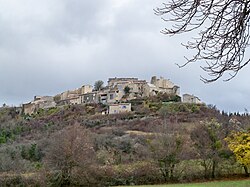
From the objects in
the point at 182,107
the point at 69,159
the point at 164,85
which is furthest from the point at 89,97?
the point at 69,159

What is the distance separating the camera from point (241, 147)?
22.7m

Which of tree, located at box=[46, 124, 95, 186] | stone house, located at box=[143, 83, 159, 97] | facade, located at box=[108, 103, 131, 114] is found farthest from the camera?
stone house, located at box=[143, 83, 159, 97]

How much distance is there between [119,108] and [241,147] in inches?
1235

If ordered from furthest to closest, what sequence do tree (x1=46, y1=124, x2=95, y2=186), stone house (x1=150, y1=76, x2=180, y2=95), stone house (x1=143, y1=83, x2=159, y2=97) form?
stone house (x1=150, y1=76, x2=180, y2=95)
stone house (x1=143, y1=83, x2=159, y2=97)
tree (x1=46, y1=124, x2=95, y2=186)

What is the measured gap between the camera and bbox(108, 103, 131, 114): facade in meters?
52.3

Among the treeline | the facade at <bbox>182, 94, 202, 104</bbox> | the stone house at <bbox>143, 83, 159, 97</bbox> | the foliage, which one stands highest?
the stone house at <bbox>143, 83, 159, 97</bbox>

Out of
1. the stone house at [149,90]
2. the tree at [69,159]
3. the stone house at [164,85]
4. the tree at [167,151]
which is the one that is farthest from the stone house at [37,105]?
the tree at [167,151]

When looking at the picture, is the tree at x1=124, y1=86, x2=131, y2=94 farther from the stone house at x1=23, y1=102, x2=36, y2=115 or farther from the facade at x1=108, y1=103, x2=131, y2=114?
the stone house at x1=23, y1=102, x2=36, y2=115

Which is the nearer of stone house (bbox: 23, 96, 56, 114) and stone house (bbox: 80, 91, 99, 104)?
stone house (bbox: 80, 91, 99, 104)

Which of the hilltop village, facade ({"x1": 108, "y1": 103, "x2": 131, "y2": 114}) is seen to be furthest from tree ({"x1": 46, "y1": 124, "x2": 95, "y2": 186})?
the hilltop village

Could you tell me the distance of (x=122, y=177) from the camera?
75.4ft

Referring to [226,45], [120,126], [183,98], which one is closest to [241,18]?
[226,45]

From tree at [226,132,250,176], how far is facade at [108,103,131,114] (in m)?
29.1

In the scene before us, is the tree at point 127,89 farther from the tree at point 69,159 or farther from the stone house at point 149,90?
A: the tree at point 69,159
